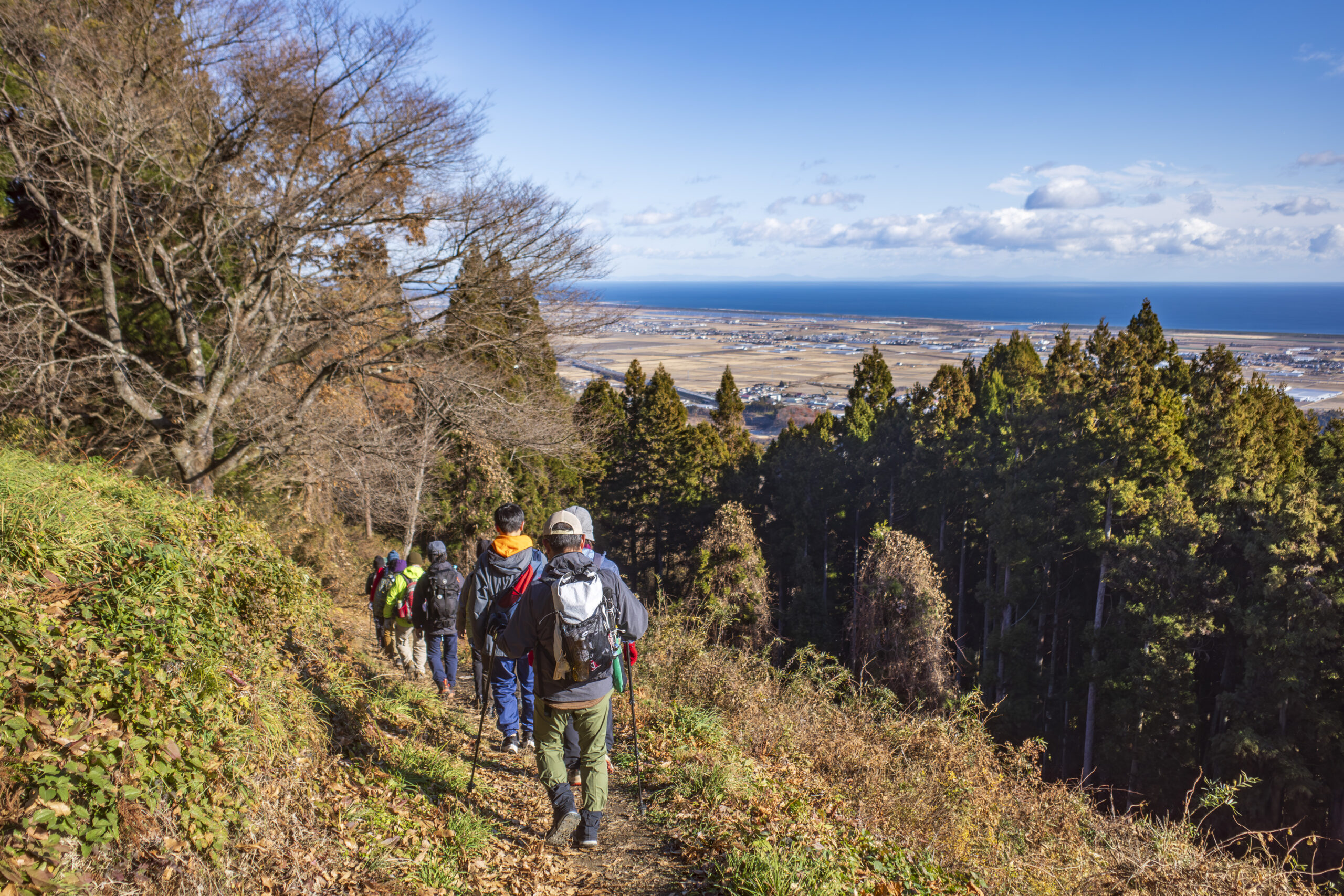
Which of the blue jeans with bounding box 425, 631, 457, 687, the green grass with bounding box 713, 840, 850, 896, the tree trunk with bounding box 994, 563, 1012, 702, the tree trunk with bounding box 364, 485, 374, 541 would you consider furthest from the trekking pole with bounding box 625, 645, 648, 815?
the tree trunk with bounding box 994, 563, 1012, 702

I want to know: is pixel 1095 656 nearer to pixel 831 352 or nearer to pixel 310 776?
pixel 310 776

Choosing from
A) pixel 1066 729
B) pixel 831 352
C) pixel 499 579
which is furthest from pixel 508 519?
pixel 831 352

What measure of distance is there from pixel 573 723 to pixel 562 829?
0.61 meters

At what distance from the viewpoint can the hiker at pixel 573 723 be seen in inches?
154

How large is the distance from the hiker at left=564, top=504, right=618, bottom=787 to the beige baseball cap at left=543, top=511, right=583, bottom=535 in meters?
0.03

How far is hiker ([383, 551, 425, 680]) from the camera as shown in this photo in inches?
311

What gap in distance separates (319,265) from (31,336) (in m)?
4.07

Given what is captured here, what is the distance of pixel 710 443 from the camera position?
3731cm

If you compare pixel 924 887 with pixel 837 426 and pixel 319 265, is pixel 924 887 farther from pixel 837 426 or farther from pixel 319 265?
pixel 837 426

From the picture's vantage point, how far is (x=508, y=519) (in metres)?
4.95


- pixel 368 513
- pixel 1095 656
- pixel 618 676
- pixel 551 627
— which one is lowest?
pixel 1095 656

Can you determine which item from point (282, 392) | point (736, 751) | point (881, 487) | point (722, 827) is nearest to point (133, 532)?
point (722, 827)

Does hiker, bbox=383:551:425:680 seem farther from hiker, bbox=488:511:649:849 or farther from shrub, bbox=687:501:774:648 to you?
shrub, bbox=687:501:774:648

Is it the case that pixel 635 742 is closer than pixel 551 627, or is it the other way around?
pixel 551 627
